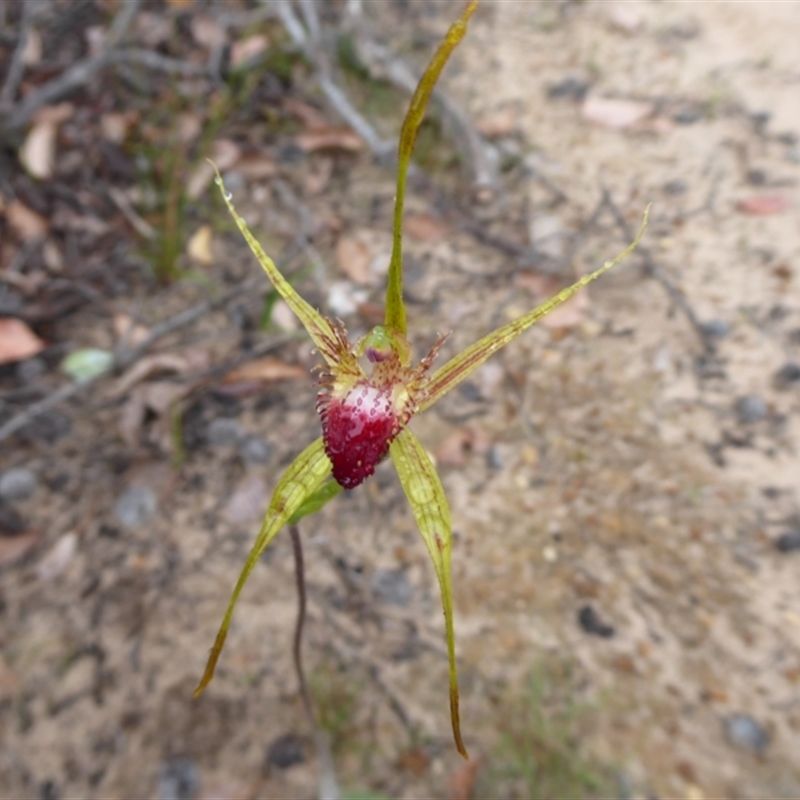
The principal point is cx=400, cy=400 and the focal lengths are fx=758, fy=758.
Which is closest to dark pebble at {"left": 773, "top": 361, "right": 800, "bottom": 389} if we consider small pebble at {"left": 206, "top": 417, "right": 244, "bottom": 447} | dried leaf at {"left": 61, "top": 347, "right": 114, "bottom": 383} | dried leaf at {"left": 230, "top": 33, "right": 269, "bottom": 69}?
small pebble at {"left": 206, "top": 417, "right": 244, "bottom": 447}

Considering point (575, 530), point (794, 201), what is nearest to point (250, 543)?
point (575, 530)

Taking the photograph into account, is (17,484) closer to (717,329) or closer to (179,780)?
(179,780)

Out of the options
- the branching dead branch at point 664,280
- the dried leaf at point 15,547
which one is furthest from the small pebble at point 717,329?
the dried leaf at point 15,547

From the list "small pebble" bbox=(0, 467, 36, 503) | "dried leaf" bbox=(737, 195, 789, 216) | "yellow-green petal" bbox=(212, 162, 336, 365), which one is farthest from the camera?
"dried leaf" bbox=(737, 195, 789, 216)

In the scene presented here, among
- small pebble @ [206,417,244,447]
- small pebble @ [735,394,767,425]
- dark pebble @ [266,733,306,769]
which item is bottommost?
small pebble @ [735,394,767,425]

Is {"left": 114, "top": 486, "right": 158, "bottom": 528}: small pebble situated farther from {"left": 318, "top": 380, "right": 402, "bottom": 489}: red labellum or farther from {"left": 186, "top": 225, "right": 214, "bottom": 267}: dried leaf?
{"left": 318, "top": 380, "right": 402, "bottom": 489}: red labellum

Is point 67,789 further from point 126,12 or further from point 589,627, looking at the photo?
point 126,12
